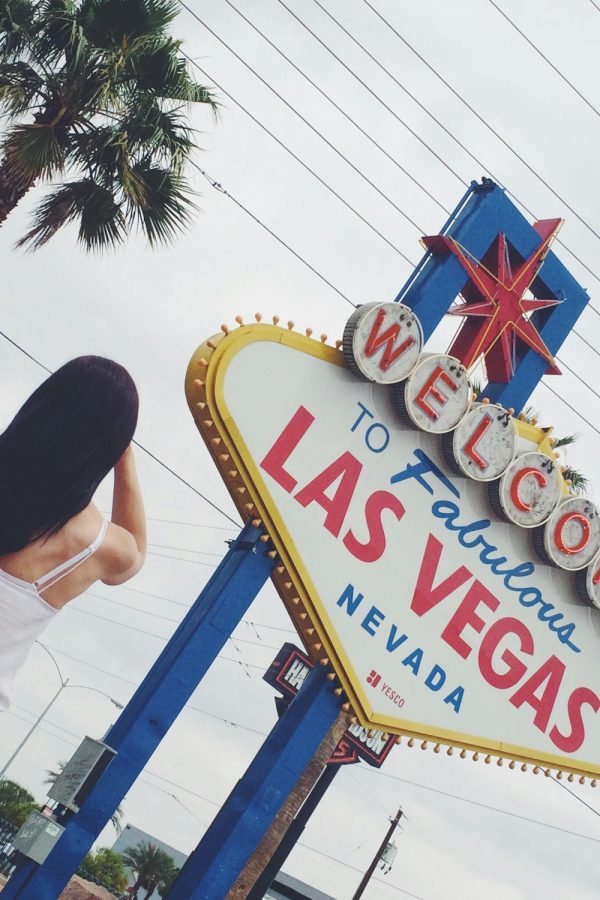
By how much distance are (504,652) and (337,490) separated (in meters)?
3.10

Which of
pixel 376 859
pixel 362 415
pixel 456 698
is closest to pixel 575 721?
pixel 456 698

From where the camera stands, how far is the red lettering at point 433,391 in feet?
37.3

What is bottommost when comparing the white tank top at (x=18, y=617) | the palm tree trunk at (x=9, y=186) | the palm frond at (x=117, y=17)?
the white tank top at (x=18, y=617)

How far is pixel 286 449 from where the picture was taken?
1073 centimetres

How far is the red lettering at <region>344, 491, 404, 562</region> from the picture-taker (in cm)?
1111

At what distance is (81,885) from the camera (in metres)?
21.4

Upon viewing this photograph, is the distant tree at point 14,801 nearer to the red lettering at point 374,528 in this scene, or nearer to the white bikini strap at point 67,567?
the red lettering at point 374,528

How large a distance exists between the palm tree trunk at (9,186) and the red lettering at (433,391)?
5.68m

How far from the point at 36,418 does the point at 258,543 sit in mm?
8110

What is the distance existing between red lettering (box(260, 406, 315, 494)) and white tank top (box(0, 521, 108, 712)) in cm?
786

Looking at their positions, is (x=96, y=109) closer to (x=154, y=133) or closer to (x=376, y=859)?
(x=154, y=133)

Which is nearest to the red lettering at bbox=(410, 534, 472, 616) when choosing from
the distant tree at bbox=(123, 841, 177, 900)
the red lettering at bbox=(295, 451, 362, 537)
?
the red lettering at bbox=(295, 451, 362, 537)

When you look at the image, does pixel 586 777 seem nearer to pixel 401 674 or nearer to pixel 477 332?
pixel 401 674

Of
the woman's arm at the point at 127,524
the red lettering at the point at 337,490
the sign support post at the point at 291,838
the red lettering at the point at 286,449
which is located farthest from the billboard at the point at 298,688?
the woman's arm at the point at 127,524
